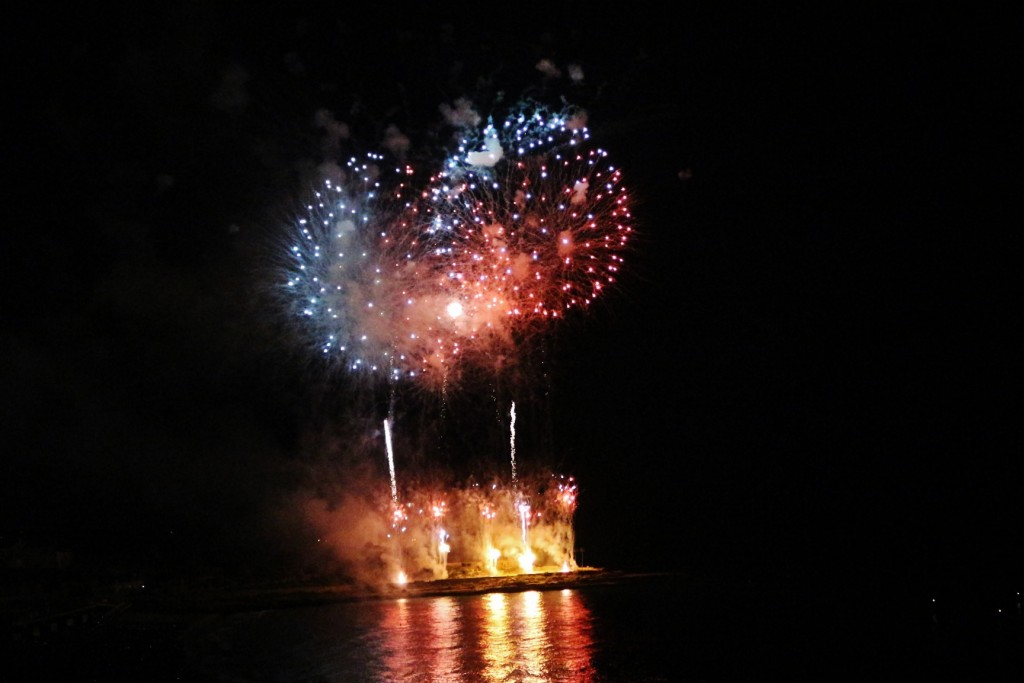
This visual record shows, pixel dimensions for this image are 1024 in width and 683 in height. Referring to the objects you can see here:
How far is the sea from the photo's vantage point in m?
9.09

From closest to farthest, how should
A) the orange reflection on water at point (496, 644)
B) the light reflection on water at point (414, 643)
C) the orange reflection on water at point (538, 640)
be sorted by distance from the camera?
the orange reflection on water at point (538, 640), the orange reflection on water at point (496, 644), the light reflection on water at point (414, 643)

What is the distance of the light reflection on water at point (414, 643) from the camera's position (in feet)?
31.1

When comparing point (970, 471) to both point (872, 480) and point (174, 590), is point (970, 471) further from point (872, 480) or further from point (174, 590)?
point (174, 590)

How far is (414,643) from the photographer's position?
38.1ft

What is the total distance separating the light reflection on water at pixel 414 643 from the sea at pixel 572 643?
1.1 inches

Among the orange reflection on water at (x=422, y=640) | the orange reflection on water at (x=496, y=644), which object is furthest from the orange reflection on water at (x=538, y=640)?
the orange reflection on water at (x=422, y=640)

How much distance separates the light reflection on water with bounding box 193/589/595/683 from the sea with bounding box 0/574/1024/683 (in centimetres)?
3

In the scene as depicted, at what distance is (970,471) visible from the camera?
23.6 meters

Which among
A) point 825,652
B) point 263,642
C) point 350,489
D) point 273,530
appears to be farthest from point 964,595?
point 273,530

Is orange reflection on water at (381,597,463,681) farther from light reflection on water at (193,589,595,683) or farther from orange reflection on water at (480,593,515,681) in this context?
orange reflection on water at (480,593,515,681)

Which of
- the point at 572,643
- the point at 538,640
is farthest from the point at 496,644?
the point at 572,643

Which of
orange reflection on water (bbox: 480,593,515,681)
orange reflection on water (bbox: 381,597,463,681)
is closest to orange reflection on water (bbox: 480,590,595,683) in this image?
orange reflection on water (bbox: 480,593,515,681)

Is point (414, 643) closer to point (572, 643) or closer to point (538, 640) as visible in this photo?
point (538, 640)

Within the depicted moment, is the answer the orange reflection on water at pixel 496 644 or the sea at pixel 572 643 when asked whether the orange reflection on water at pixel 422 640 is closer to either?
the sea at pixel 572 643
